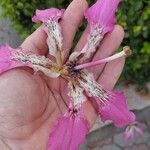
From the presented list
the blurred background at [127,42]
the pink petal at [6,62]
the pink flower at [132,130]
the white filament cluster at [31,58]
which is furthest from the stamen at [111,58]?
the pink flower at [132,130]

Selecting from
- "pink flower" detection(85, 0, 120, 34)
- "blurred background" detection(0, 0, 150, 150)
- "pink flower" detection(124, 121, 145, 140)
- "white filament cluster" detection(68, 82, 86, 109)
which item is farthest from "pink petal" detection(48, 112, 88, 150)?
"pink flower" detection(124, 121, 145, 140)

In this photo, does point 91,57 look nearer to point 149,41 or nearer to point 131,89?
point 149,41

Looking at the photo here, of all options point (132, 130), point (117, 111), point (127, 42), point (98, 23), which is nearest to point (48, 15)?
point (98, 23)

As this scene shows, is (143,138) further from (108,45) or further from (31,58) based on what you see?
(31,58)

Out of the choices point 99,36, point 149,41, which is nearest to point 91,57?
point 99,36

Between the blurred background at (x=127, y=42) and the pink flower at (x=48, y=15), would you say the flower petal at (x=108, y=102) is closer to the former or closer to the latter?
the pink flower at (x=48, y=15)

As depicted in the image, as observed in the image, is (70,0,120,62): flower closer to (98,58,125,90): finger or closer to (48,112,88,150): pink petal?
(98,58,125,90): finger
